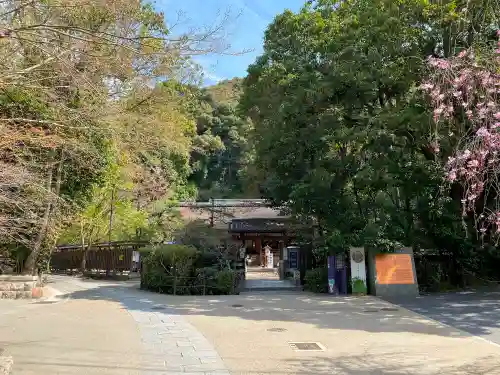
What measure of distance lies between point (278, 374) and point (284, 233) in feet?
54.0

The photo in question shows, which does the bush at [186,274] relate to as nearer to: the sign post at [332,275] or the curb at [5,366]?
the sign post at [332,275]

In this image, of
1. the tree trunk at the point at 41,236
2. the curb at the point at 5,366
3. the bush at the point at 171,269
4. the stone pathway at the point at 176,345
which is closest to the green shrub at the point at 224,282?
the bush at the point at 171,269

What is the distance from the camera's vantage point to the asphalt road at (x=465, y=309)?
9.10 m

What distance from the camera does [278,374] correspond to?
591 cm

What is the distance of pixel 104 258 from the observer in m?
24.0

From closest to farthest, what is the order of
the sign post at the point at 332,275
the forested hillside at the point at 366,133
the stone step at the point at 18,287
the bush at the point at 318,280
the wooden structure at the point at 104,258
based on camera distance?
the forested hillside at the point at 366,133 < the stone step at the point at 18,287 < the sign post at the point at 332,275 < the bush at the point at 318,280 < the wooden structure at the point at 104,258

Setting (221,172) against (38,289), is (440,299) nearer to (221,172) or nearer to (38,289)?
(38,289)

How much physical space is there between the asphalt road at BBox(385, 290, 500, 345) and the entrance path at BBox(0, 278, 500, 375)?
1.46ft

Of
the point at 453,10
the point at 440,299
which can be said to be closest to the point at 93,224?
the point at 440,299

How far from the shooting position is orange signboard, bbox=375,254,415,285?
14.6 m

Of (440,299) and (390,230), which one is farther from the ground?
(390,230)

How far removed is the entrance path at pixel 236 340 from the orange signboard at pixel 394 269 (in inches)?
65.1

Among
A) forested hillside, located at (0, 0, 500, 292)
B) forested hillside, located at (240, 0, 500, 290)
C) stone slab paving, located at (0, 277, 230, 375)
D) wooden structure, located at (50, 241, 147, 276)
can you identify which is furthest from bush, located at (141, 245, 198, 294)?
wooden structure, located at (50, 241, 147, 276)

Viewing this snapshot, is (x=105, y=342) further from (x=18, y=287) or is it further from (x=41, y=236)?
(x=41, y=236)
